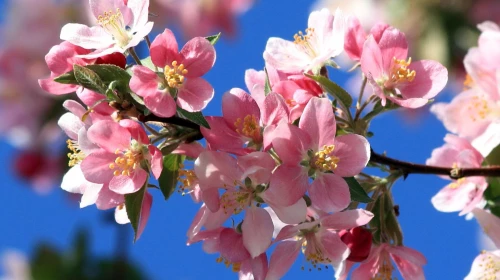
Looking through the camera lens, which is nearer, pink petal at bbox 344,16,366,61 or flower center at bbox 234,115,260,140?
flower center at bbox 234,115,260,140

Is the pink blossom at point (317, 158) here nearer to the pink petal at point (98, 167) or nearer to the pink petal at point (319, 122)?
the pink petal at point (319, 122)

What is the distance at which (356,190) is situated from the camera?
103cm

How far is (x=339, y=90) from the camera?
105 cm

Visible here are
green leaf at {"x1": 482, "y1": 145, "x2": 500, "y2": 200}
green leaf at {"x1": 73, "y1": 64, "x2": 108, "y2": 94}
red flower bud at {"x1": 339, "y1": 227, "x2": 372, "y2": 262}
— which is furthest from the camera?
green leaf at {"x1": 482, "y1": 145, "x2": 500, "y2": 200}

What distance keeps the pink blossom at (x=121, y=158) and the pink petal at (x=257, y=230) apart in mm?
133

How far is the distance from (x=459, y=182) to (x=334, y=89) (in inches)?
13.7

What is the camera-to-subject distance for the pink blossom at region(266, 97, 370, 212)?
978 millimetres

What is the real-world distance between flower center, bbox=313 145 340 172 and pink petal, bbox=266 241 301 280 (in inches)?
5.6

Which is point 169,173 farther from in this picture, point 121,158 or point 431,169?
point 431,169

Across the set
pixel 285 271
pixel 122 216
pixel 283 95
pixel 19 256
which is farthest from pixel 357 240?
pixel 19 256

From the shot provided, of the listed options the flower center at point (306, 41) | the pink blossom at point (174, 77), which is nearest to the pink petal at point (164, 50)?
the pink blossom at point (174, 77)

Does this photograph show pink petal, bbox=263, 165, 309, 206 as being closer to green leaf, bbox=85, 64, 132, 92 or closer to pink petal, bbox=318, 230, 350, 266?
pink petal, bbox=318, 230, 350, 266

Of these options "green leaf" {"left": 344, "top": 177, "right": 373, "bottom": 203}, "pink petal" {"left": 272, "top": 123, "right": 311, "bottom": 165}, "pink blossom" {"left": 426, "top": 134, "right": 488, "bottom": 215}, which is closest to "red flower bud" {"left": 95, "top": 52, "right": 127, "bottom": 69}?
"pink petal" {"left": 272, "top": 123, "right": 311, "bottom": 165}

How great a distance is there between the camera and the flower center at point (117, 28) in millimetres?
1066
